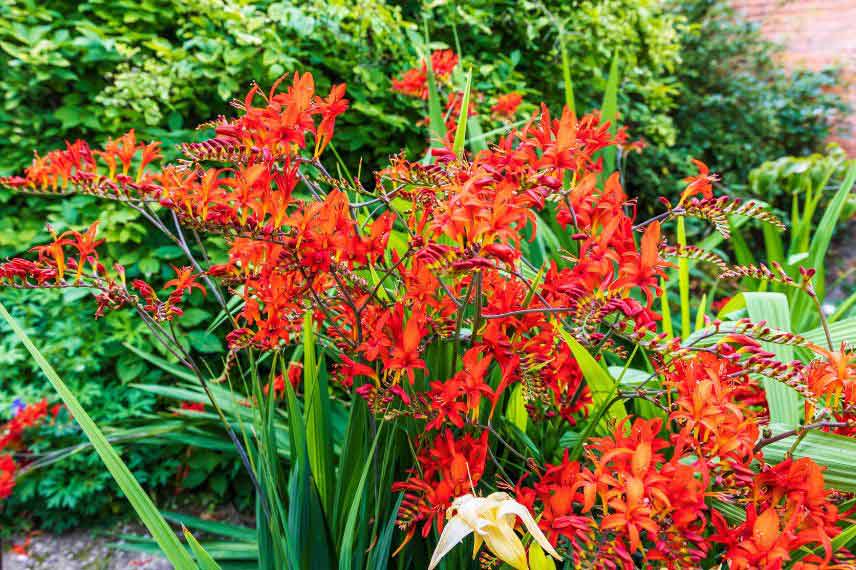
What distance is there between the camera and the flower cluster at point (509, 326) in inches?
28.1

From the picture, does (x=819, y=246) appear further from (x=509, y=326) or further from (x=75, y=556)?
(x=75, y=556)

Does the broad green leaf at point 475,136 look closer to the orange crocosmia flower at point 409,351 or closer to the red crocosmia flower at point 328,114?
the red crocosmia flower at point 328,114

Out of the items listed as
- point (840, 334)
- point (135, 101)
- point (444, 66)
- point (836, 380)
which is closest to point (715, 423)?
point (836, 380)

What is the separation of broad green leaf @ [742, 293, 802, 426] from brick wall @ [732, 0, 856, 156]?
15.9 feet

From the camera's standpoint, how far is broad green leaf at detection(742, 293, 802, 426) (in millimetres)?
985

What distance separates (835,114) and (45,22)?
5.49 metres

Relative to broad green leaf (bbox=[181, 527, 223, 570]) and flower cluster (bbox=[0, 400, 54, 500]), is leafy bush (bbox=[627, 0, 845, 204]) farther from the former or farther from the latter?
broad green leaf (bbox=[181, 527, 223, 570])

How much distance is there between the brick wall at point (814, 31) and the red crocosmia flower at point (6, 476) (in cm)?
597

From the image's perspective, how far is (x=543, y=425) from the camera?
3.72 ft

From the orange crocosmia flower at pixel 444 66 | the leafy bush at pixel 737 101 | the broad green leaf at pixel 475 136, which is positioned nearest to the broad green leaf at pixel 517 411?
the broad green leaf at pixel 475 136

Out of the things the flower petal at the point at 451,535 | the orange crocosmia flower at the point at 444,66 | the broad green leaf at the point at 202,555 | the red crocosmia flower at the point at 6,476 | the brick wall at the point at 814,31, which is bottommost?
the red crocosmia flower at the point at 6,476

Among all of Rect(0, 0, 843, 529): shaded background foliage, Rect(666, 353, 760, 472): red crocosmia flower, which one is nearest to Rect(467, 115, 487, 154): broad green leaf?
Rect(0, 0, 843, 529): shaded background foliage

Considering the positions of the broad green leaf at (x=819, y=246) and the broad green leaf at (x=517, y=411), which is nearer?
the broad green leaf at (x=517, y=411)

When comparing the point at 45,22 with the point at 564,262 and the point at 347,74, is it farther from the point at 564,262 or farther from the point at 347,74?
the point at 564,262
